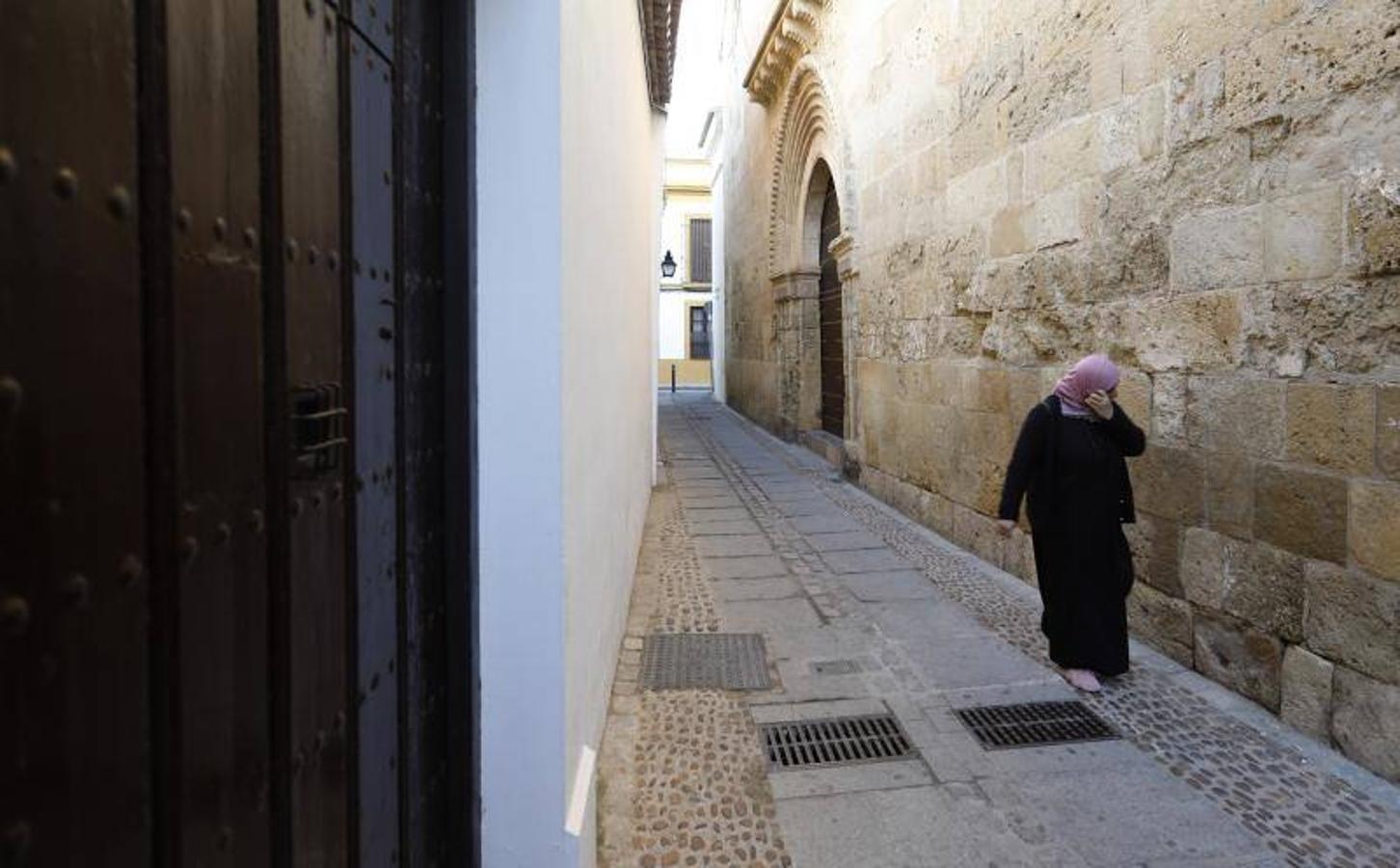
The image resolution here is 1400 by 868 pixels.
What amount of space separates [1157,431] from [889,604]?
1603mm

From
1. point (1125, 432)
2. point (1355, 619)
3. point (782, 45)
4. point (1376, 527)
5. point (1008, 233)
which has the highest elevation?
point (782, 45)

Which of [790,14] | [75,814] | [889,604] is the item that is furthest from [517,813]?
[790,14]

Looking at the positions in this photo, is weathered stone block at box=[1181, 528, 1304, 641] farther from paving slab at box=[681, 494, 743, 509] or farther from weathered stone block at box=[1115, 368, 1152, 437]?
paving slab at box=[681, 494, 743, 509]

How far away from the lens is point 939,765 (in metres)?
2.82

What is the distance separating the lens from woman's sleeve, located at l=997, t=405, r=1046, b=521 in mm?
3654

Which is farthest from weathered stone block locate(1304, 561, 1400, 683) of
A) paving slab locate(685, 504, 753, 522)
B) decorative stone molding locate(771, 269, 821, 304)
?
decorative stone molding locate(771, 269, 821, 304)

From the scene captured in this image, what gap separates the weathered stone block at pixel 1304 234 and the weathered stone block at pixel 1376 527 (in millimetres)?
767

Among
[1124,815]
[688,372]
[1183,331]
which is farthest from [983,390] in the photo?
[688,372]

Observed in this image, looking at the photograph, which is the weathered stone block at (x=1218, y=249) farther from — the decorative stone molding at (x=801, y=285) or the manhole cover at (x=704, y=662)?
the decorative stone molding at (x=801, y=285)

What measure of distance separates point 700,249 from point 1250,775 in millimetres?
32579

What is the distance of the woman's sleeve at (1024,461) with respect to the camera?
3654 millimetres

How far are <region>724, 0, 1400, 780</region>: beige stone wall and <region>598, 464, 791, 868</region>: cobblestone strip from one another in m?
2.00

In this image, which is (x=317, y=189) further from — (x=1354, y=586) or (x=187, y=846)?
(x=1354, y=586)

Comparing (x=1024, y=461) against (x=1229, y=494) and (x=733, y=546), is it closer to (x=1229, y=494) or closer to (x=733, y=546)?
(x=1229, y=494)
